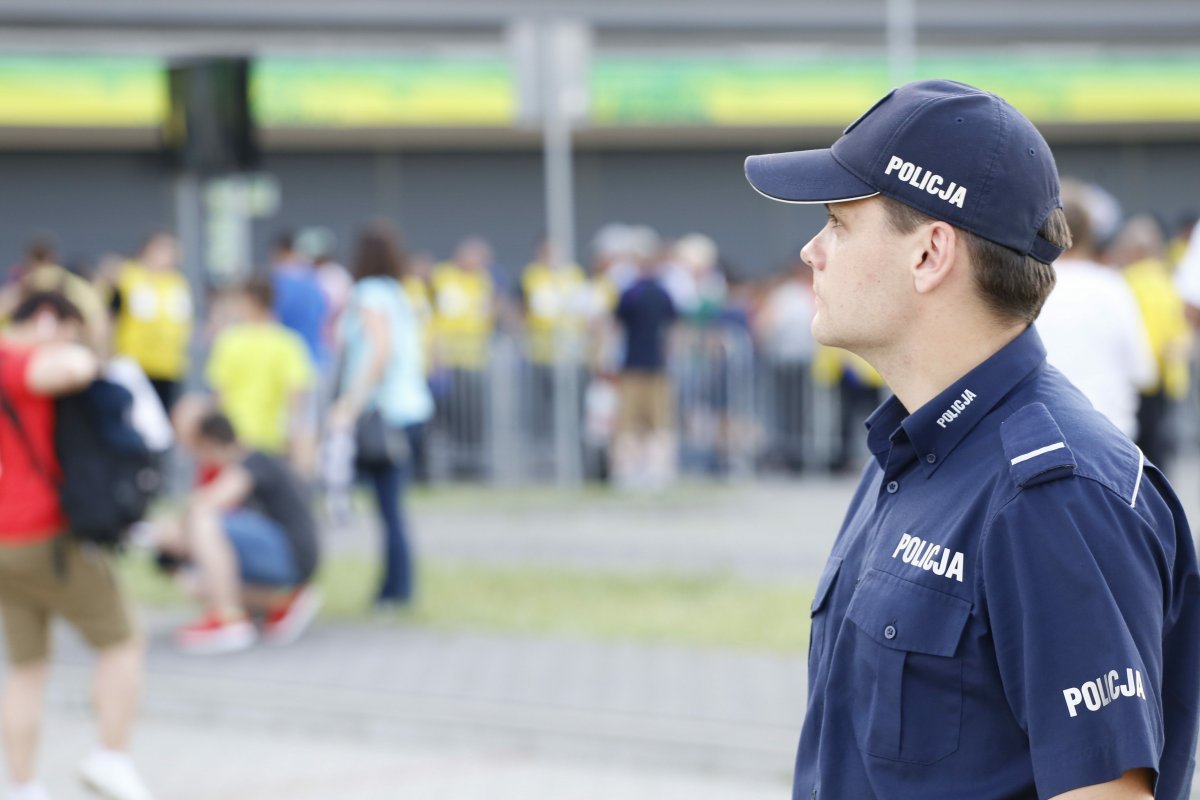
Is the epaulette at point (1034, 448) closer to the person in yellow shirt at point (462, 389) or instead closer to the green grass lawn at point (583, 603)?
the green grass lawn at point (583, 603)

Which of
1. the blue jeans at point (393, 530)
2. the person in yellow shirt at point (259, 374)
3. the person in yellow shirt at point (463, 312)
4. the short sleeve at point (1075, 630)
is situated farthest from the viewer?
the person in yellow shirt at point (463, 312)

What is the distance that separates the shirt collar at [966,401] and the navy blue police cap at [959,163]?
131 mm

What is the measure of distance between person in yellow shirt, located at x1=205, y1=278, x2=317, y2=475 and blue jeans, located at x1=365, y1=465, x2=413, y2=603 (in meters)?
1.20

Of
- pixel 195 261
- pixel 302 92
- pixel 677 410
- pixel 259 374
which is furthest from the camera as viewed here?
pixel 302 92

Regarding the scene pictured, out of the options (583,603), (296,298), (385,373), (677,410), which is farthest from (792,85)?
(583,603)

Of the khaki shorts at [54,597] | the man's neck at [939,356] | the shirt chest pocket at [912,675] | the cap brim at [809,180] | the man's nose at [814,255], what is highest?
the cap brim at [809,180]

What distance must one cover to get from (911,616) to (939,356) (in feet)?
1.22

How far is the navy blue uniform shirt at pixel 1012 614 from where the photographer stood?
1.86 meters

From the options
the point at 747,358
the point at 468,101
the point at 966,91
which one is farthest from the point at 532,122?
the point at 966,91

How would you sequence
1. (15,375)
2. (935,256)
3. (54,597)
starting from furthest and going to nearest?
1. (54,597)
2. (15,375)
3. (935,256)

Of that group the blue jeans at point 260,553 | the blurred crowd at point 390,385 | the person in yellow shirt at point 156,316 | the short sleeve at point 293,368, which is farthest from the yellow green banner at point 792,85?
the blue jeans at point 260,553

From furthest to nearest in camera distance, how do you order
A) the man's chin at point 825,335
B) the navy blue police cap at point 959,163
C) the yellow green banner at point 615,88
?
the yellow green banner at point 615,88 → the man's chin at point 825,335 → the navy blue police cap at point 959,163

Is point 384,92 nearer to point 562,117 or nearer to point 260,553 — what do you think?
point 562,117

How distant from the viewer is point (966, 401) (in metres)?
2.09
